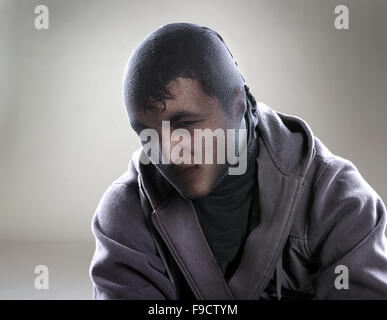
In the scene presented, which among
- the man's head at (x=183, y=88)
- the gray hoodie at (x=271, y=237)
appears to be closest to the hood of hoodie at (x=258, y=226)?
the gray hoodie at (x=271, y=237)

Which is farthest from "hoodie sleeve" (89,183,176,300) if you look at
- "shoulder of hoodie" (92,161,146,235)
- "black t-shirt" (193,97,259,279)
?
"black t-shirt" (193,97,259,279)

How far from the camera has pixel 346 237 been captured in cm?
116

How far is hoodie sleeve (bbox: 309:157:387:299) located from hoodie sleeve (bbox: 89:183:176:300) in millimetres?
339

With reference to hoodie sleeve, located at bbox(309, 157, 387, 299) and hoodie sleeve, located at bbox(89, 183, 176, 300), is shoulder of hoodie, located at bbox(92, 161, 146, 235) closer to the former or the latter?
hoodie sleeve, located at bbox(89, 183, 176, 300)

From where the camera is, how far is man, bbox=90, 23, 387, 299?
111 cm

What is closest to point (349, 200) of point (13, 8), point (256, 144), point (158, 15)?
point (256, 144)

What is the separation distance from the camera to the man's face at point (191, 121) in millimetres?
1092

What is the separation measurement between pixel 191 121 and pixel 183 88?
0.07m

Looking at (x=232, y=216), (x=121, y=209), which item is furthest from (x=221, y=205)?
(x=121, y=209)

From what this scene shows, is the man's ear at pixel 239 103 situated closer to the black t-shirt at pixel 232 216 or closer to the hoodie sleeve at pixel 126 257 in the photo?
the black t-shirt at pixel 232 216

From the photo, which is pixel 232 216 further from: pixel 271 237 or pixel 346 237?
pixel 346 237

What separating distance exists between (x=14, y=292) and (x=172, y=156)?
1139 millimetres

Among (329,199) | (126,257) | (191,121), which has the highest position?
(191,121)

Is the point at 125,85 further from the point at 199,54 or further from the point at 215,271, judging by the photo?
the point at 215,271
